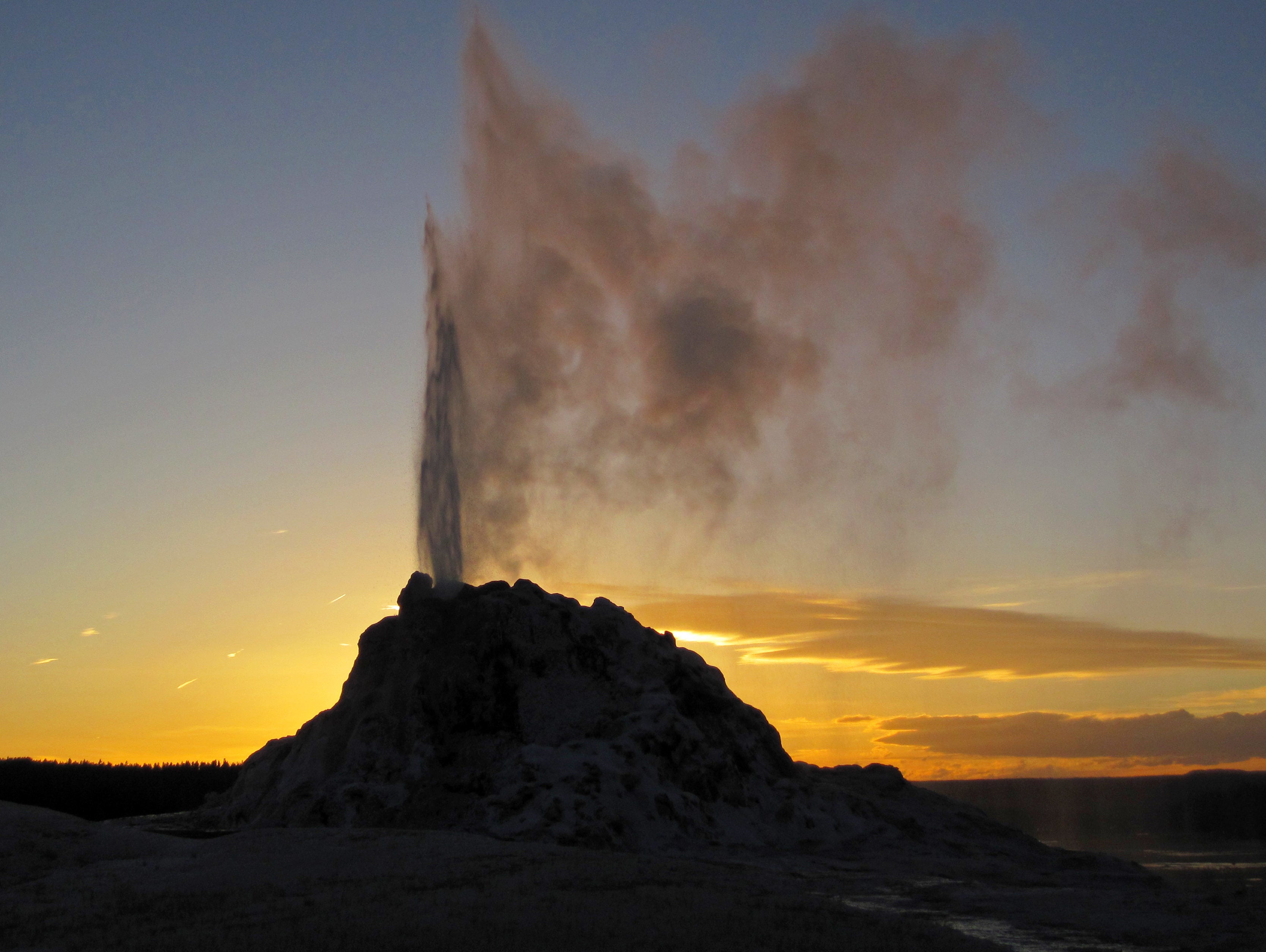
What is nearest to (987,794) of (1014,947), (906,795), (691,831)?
(906,795)

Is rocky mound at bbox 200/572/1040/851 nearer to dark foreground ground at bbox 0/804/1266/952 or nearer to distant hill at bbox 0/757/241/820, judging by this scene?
dark foreground ground at bbox 0/804/1266/952

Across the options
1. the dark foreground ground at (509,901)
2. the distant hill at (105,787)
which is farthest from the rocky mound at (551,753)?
the distant hill at (105,787)

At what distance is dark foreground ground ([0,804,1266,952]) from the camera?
1838cm

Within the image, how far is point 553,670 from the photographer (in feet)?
131

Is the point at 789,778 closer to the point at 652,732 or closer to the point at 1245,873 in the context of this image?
the point at 652,732

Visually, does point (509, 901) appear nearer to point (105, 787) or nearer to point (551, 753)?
point (551, 753)

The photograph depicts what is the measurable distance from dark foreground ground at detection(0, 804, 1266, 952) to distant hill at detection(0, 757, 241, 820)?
51.5 m

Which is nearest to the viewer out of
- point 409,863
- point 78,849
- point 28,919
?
point 28,919

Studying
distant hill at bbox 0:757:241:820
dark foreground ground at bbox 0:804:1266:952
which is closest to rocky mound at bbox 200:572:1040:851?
dark foreground ground at bbox 0:804:1266:952

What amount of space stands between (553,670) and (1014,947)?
76.3ft

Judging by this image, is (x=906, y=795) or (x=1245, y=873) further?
(x=906, y=795)

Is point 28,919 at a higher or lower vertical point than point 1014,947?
higher

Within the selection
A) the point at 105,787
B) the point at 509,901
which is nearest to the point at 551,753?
the point at 509,901

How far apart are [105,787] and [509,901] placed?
95594 millimetres
